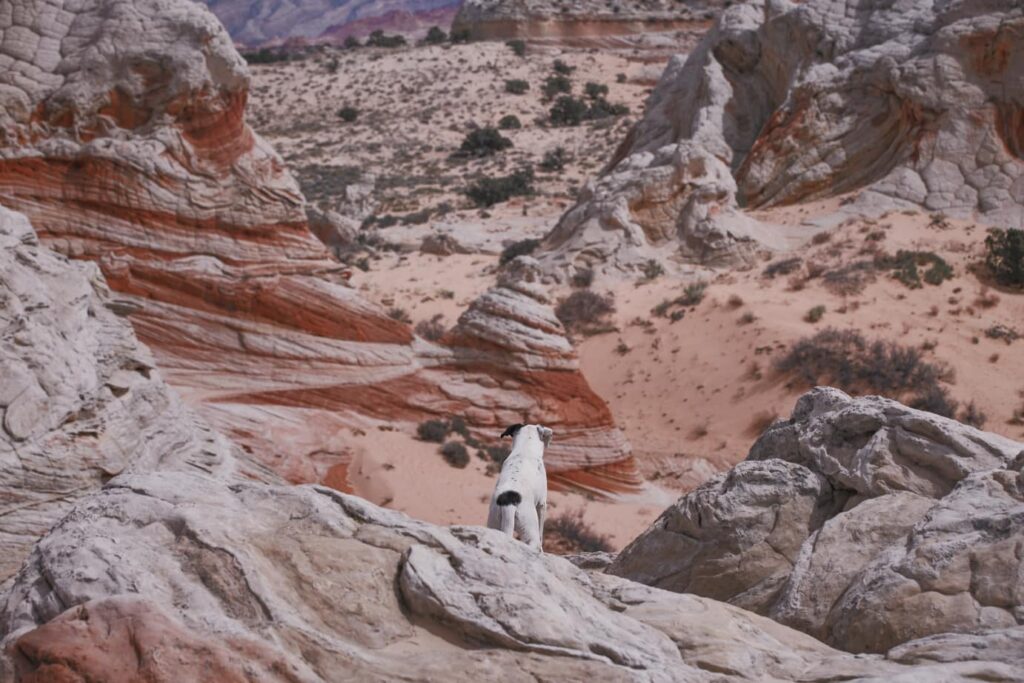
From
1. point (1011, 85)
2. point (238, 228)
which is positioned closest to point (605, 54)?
point (1011, 85)

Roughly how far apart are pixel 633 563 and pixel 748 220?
677 inches

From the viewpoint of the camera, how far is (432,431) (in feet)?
40.8

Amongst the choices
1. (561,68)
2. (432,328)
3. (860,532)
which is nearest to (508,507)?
(860,532)

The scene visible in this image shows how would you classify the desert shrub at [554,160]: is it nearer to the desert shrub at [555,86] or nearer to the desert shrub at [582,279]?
the desert shrub at [555,86]

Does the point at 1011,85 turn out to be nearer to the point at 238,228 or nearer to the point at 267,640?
the point at 238,228

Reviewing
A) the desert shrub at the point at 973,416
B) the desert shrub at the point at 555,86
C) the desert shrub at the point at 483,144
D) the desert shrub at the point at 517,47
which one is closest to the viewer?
the desert shrub at the point at 973,416

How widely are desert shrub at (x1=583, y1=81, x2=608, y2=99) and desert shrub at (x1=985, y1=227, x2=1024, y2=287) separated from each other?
33.4 metres

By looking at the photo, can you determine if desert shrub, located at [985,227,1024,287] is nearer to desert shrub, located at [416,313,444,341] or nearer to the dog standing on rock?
desert shrub, located at [416,313,444,341]

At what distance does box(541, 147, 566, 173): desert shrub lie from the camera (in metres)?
37.6

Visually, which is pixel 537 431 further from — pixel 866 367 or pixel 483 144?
pixel 483 144

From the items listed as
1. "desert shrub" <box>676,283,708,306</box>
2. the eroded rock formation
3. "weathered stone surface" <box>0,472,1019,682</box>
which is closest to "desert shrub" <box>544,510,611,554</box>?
"weathered stone surface" <box>0,472,1019,682</box>

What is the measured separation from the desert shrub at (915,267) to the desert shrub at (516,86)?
114 feet

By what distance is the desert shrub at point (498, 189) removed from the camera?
107 feet

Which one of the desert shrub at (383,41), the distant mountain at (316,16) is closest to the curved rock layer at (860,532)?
the desert shrub at (383,41)
